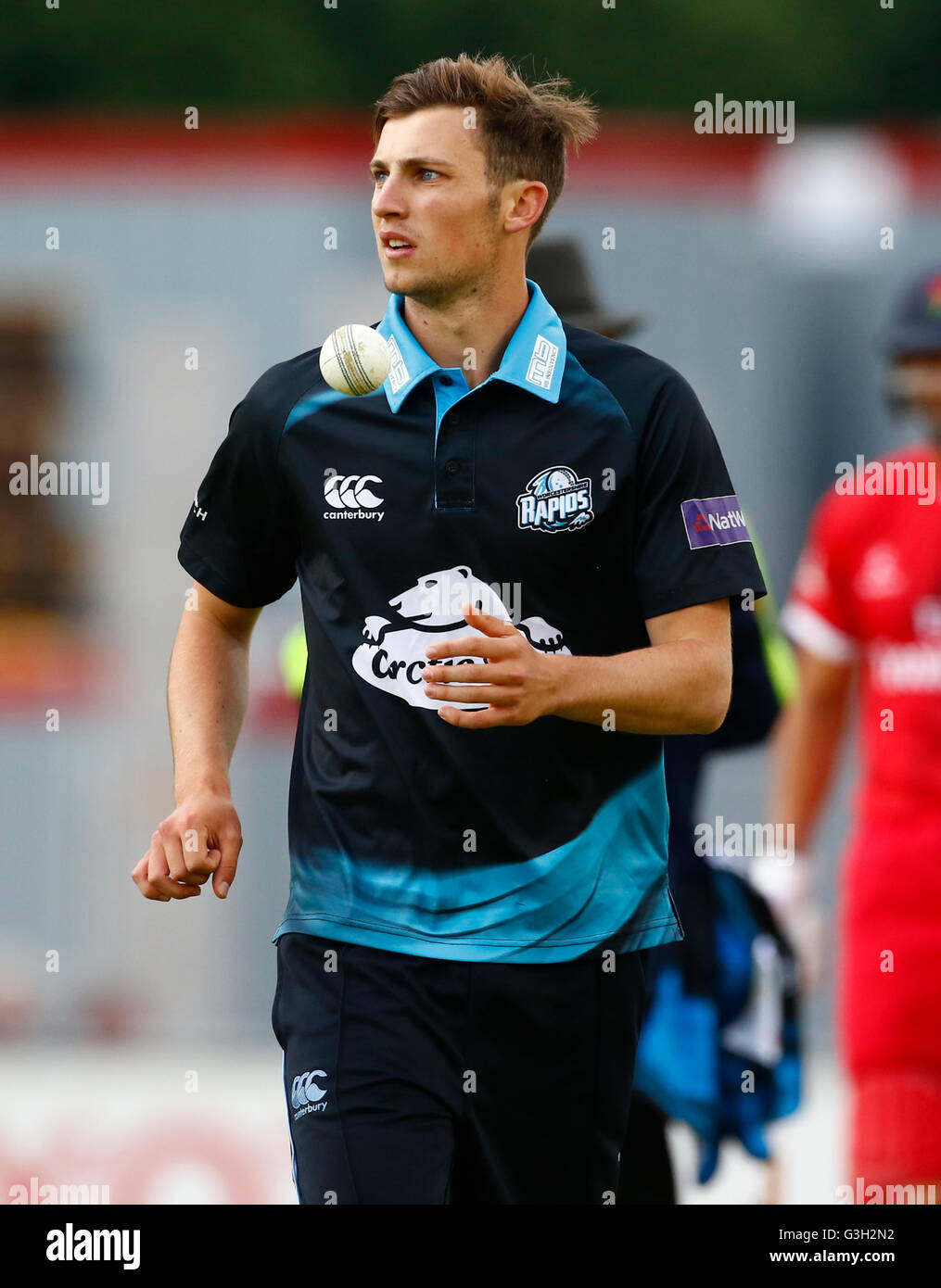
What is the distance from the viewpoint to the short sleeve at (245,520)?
3637 mm

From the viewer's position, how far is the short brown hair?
3570mm

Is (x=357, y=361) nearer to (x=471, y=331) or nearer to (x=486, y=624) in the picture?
(x=471, y=331)

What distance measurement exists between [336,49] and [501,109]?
298 inches

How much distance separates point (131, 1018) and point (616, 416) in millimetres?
4898

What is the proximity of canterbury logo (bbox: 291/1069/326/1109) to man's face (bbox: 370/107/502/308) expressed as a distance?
1.24 m

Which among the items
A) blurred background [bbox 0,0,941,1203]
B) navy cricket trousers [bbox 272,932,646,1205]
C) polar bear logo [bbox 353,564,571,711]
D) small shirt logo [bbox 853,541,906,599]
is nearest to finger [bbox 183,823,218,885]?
navy cricket trousers [bbox 272,932,646,1205]

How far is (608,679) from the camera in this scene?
330cm

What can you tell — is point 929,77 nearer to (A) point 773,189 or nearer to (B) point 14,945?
(A) point 773,189

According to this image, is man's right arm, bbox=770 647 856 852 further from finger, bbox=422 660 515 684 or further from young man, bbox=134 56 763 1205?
finger, bbox=422 660 515 684
